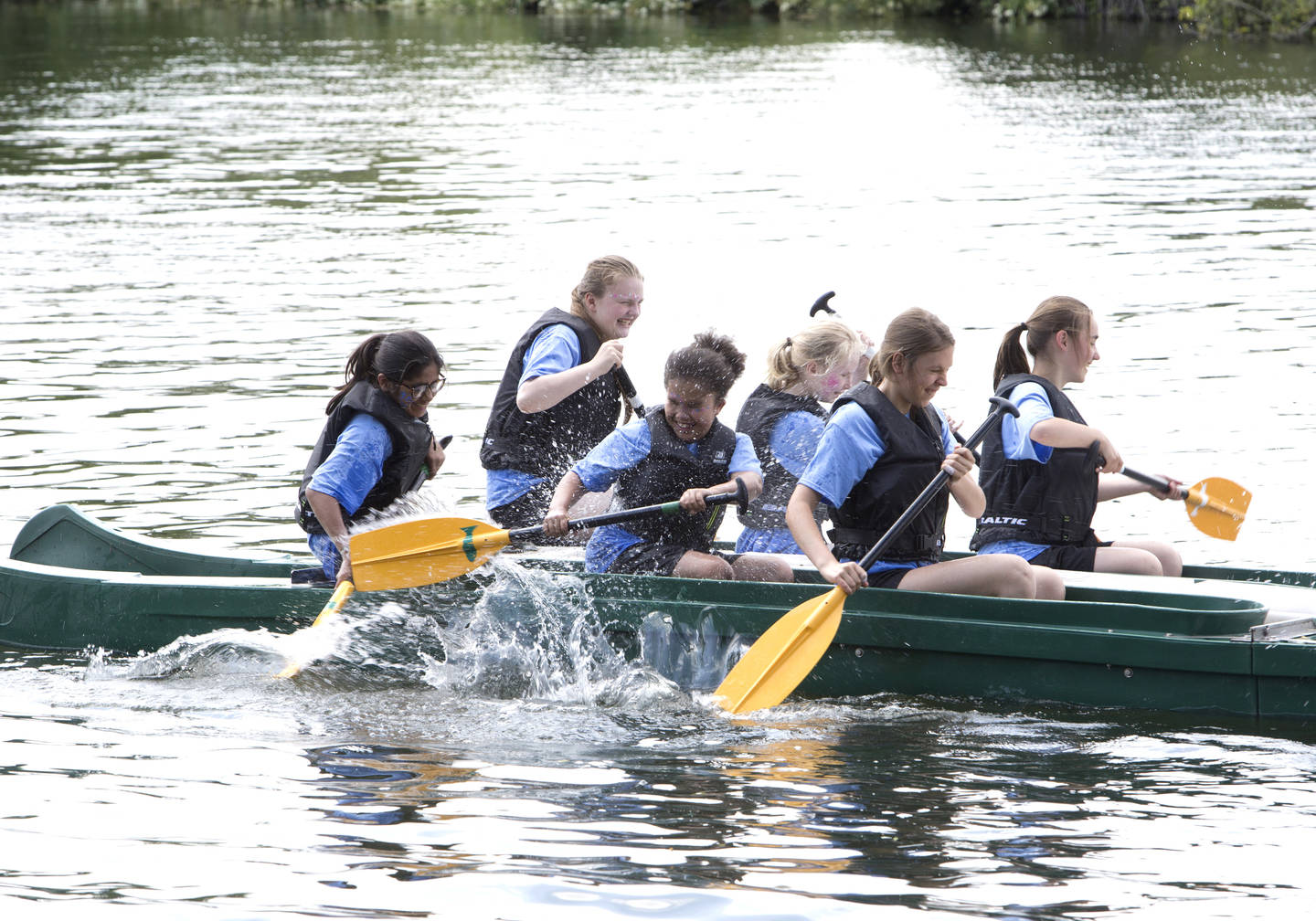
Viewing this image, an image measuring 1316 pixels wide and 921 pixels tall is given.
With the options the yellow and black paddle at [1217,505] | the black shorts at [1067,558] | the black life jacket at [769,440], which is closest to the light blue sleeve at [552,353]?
the black life jacket at [769,440]

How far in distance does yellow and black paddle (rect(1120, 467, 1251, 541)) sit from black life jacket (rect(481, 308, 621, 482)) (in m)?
2.16

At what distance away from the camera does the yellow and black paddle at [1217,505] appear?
603 cm

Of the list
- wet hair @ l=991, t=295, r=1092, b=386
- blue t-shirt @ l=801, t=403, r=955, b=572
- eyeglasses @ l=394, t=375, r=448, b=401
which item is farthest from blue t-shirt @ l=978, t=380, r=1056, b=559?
eyeglasses @ l=394, t=375, r=448, b=401

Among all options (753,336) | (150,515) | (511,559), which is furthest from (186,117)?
(511,559)

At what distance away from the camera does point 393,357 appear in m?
5.58

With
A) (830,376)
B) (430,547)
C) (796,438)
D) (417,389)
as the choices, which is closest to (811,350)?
(830,376)

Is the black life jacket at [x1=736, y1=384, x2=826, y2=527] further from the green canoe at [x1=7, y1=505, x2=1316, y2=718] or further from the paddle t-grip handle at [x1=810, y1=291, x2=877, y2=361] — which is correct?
the green canoe at [x1=7, y1=505, x2=1316, y2=718]

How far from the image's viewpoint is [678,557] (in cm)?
568

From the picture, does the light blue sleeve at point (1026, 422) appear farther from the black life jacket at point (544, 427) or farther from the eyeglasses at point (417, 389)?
the eyeglasses at point (417, 389)

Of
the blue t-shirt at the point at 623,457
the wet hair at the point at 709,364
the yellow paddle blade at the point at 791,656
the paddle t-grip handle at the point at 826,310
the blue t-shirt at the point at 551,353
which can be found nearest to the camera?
the yellow paddle blade at the point at 791,656

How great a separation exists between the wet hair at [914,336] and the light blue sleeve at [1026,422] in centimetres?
46

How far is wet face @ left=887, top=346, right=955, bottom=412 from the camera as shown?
16.7 ft

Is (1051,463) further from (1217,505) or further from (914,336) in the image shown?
(1217,505)

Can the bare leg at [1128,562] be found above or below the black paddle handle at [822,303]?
below
